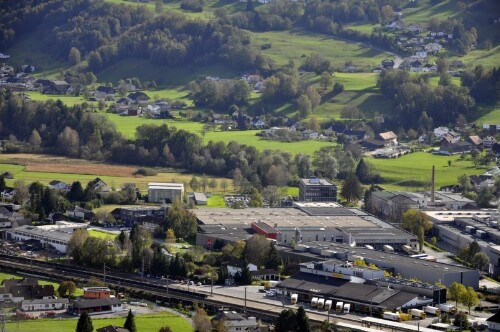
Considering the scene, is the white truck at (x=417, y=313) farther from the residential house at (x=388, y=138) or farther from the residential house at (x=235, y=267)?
the residential house at (x=388, y=138)

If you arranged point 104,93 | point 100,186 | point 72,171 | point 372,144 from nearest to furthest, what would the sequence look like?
point 100,186, point 72,171, point 372,144, point 104,93

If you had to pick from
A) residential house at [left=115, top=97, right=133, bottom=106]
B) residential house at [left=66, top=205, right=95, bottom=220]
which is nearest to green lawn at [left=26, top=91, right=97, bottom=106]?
residential house at [left=115, top=97, right=133, bottom=106]

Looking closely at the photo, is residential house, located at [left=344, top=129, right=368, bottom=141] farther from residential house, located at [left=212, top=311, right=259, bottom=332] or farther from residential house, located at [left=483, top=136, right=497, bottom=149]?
residential house, located at [left=212, top=311, right=259, bottom=332]

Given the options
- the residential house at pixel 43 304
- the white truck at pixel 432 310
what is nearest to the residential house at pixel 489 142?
the white truck at pixel 432 310

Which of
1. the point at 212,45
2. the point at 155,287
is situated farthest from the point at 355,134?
the point at 155,287

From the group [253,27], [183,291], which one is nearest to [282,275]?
[183,291]

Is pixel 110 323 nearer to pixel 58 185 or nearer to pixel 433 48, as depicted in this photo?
pixel 58 185

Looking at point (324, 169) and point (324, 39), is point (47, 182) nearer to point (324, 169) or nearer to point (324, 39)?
point (324, 169)
